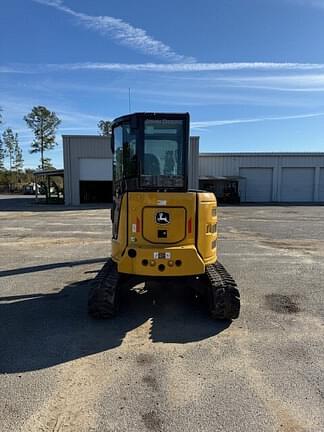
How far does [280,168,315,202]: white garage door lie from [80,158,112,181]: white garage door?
1961 cm

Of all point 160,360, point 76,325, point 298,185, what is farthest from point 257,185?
point 160,360

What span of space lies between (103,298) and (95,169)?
1108 inches

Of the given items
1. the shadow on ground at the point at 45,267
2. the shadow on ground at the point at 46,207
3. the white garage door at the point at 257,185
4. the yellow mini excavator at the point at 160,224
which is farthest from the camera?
the white garage door at the point at 257,185

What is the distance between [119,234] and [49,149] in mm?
59268

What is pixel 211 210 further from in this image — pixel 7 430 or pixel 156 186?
pixel 7 430

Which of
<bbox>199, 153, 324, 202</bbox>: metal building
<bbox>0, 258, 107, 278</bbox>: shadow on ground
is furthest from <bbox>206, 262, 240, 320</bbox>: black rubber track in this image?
<bbox>199, 153, 324, 202</bbox>: metal building

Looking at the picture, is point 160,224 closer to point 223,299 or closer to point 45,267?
point 223,299

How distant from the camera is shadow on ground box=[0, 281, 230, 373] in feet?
12.9

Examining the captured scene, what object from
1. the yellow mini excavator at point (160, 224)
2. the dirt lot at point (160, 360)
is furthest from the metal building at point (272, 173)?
the yellow mini excavator at point (160, 224)

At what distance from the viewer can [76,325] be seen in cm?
473

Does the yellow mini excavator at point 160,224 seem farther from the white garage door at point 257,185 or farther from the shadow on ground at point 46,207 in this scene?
the white garage door at point 257,185

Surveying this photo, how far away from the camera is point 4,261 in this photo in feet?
28.8

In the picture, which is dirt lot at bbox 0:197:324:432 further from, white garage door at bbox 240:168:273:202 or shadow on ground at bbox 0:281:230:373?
white garage door at bbox 240:168:273:202

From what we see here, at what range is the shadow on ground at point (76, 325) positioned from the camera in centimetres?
394
